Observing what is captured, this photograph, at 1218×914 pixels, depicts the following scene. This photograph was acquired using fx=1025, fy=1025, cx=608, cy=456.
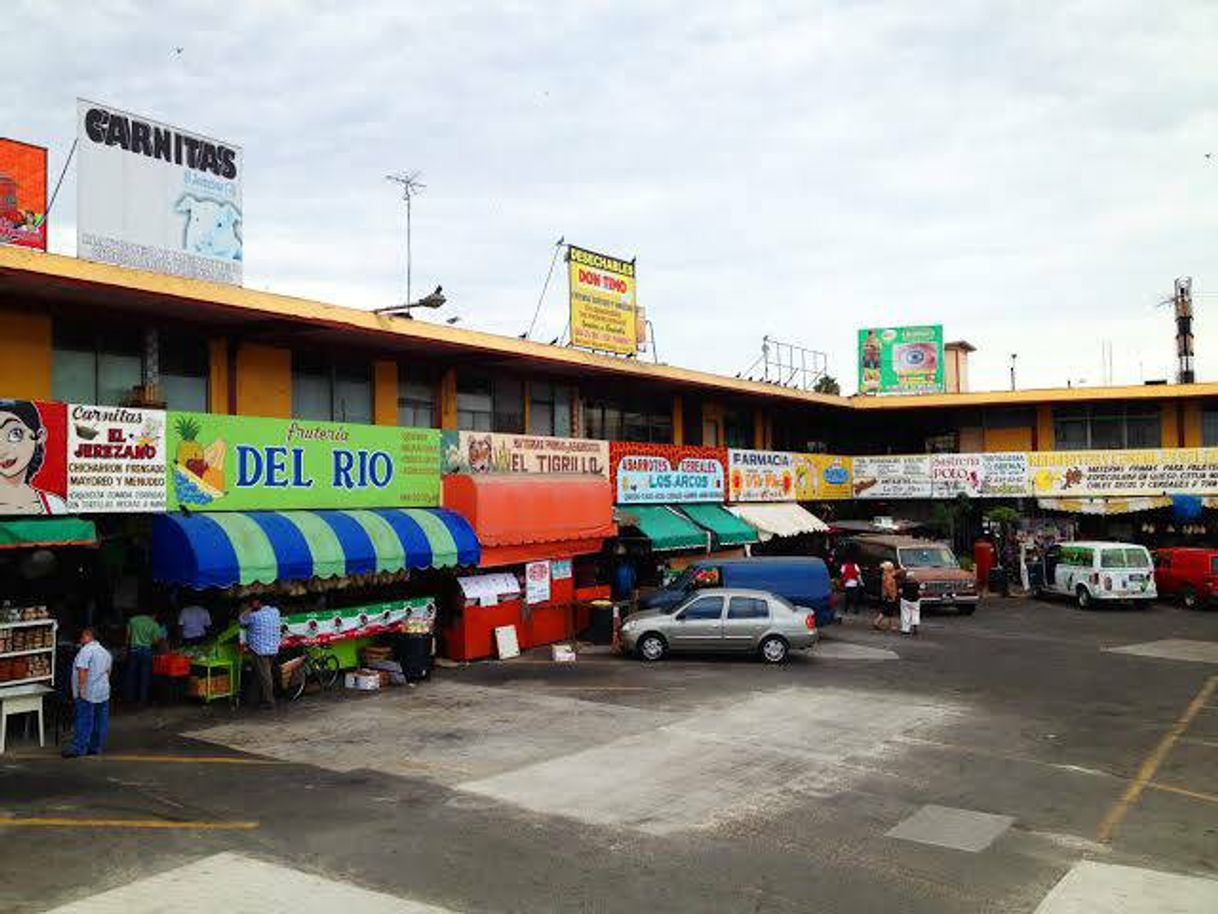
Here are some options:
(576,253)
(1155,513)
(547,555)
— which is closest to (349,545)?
(547,555)

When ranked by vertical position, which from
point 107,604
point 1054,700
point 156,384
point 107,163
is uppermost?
point 107,163

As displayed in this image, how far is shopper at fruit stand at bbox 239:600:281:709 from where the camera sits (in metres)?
16.3

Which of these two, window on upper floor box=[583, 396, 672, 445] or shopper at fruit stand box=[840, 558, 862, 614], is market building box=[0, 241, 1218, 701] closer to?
window on upper floor box=[583, 396, 672, 445]

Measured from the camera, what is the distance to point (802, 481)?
37.6 m

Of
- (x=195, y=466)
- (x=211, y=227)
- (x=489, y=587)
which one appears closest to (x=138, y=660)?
(x=195, y=466)

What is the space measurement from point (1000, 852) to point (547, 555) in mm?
14915

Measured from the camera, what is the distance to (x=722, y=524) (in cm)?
3056

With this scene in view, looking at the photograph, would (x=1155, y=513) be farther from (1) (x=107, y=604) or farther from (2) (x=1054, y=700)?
(1) (x=107, y=604)

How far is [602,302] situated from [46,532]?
15.9m

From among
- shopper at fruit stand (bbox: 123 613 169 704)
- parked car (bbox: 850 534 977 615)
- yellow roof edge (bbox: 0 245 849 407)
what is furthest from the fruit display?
parked car (bbox: 850 534 977 615)

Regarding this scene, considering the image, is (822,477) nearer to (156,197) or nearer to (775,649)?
(775,649)

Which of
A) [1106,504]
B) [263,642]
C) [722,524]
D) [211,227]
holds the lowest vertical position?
[263,642]

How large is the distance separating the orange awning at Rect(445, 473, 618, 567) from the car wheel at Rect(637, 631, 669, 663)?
129 inches

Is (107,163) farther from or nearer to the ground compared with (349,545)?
farther from the ground
